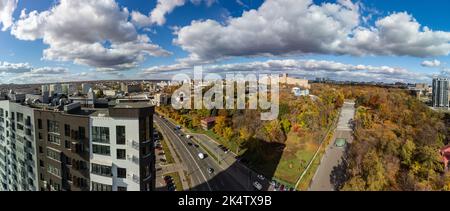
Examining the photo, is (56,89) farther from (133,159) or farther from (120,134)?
(133,159)

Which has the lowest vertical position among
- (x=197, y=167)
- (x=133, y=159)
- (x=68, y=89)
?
(x=197, y=167)

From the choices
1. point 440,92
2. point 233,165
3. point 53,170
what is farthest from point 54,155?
point 440,92

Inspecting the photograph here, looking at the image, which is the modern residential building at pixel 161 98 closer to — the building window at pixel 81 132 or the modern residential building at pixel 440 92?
the building window at pixel 81 132

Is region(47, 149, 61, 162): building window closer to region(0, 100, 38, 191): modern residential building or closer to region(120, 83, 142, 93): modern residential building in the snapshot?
region(0, 100, 38, 191): modern residential building

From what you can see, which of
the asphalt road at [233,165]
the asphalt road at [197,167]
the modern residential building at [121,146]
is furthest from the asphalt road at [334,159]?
the modern residential building at [121,146]

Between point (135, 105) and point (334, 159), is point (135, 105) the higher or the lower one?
the higher one

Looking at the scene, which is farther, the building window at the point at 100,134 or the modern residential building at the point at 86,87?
the modern residential building at the point at 86,87
